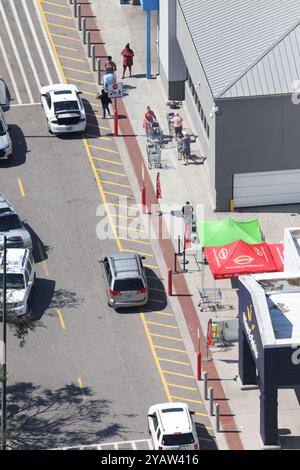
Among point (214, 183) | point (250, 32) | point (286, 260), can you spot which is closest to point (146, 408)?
point (286, 260)

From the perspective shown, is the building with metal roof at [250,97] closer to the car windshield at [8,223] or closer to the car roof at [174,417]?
the car windshield at [8,223]

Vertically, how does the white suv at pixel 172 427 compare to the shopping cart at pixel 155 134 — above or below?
below

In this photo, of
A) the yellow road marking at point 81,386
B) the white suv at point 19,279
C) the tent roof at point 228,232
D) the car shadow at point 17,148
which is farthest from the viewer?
the car shadow at point 17,148

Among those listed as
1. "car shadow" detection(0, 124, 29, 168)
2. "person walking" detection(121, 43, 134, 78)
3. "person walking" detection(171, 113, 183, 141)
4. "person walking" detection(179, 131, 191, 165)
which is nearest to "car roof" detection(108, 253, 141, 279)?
"person walking" detection(179, 131, 191, 165)

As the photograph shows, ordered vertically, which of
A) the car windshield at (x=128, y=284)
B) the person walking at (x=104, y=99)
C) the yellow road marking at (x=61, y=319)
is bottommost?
the yellow road marking at (x=61, y=319)

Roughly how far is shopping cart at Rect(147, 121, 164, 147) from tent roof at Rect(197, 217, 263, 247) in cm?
1086

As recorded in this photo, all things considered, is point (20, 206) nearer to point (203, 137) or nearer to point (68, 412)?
point (203, 137)

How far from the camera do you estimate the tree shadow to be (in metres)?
56.7

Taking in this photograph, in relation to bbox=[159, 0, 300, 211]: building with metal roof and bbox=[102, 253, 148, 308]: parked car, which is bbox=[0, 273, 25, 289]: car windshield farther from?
bbox=[159, 0, 300, 211]: building with metal roof

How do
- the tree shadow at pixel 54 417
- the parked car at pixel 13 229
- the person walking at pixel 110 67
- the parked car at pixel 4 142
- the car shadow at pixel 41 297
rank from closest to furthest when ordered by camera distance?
the tree shadow at pixel 54 417 → the car shadow at pixel 41 297 → the parked car at pixel 13 229 → the parked car at pixel 4 142 → the person walking at pixel 110 67

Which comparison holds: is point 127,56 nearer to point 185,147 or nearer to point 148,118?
point 148,118

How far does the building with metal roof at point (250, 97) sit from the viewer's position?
6862 centimetres

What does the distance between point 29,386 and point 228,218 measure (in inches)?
454

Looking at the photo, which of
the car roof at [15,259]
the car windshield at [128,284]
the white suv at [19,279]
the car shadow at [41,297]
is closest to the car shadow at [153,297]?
the car windshield at [128,284]
